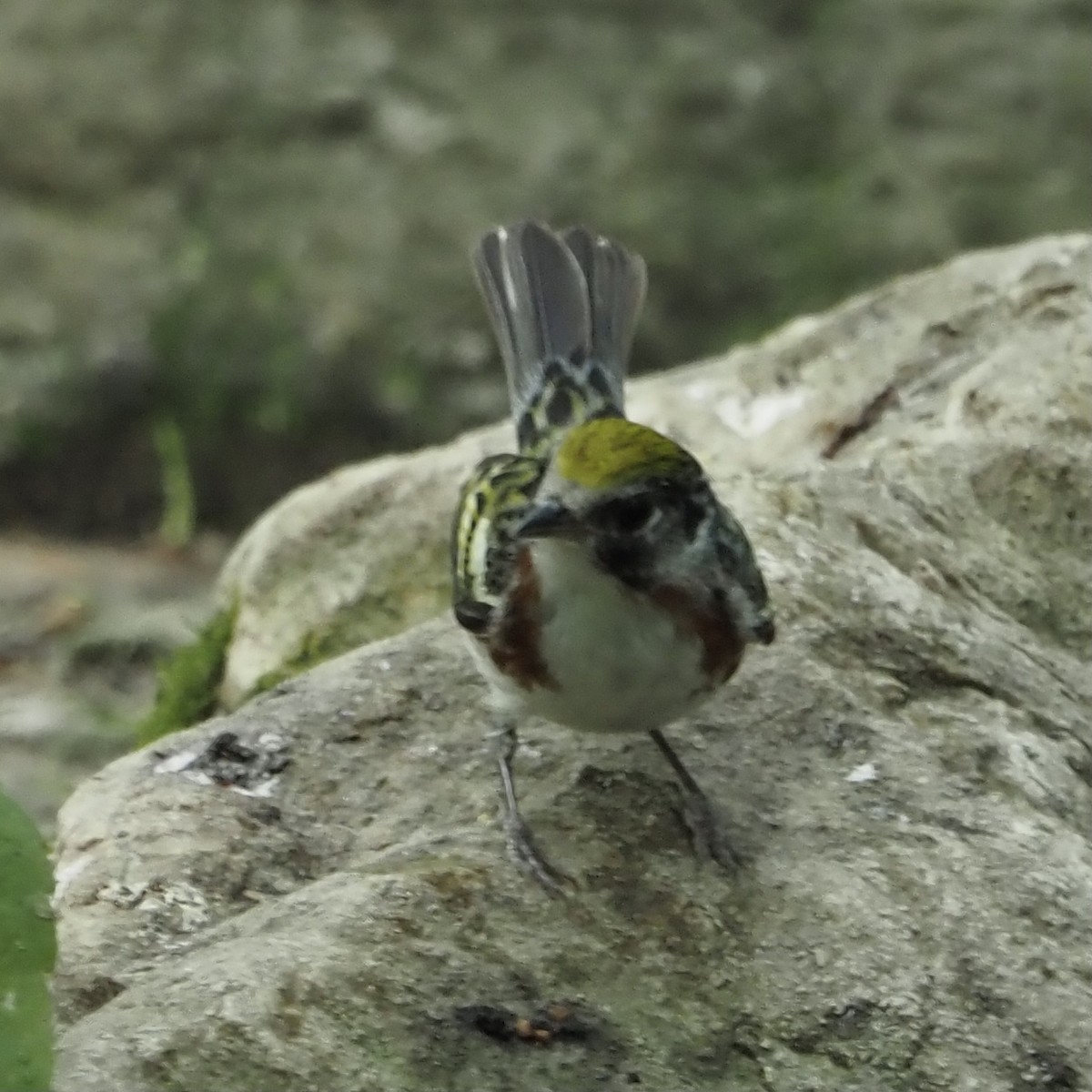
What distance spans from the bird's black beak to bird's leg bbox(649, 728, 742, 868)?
0.54 metres

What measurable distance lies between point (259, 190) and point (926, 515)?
4.68 metres

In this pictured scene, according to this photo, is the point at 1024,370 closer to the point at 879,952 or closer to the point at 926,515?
the point at 926,515

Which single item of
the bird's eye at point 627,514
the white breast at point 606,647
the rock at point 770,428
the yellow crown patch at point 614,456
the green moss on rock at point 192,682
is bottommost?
the green moss on rock at point 192,682

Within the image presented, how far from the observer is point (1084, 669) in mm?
3832

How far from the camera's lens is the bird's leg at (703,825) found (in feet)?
9.73

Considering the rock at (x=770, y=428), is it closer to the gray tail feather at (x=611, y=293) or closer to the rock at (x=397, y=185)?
the gray tail feather at (x=611, y=293)

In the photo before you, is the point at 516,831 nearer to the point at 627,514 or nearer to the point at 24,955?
the point at 627,514

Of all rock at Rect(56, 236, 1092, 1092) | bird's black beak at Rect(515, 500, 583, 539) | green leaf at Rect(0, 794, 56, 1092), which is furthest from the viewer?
bird's black beak at Rect(515, 500, 583, 539)

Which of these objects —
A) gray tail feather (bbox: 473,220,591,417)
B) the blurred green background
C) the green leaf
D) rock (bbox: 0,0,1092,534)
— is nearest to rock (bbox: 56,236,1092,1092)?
the green leaf

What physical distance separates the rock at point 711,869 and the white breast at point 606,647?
242 millimetres

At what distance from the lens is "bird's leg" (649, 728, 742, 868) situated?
297 cm

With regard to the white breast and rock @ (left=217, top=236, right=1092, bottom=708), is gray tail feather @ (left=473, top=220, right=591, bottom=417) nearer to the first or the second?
rock @ (left=217, top=236, right=1092, bottom=708)

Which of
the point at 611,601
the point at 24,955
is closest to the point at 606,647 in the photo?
the point at 611,601

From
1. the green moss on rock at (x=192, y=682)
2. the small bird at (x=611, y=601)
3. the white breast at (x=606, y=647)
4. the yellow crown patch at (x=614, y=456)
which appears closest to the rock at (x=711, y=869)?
the small bird at (x=611, y=601)
